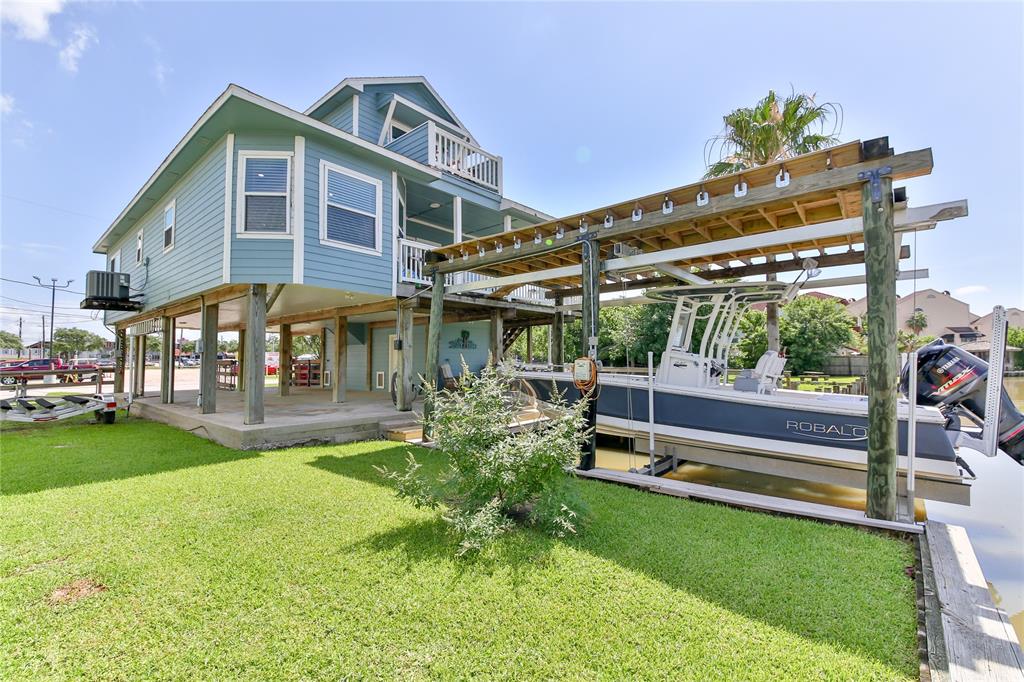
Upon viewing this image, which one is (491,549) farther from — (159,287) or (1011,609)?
(159,287)

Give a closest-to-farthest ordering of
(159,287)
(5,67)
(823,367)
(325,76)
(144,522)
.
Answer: (144,522) → (5,67) → (159,287) → (325,76) → (823,367)

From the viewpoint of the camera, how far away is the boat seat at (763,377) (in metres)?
5.96

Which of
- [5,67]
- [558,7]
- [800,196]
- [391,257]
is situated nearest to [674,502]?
[800,196]

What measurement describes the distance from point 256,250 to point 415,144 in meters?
4.43

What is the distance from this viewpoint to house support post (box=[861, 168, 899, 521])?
A: 11.1 ft

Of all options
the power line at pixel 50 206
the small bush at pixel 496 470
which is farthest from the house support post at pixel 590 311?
the power line at pixel 50 206

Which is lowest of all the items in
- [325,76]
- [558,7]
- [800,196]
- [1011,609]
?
[1011,609]

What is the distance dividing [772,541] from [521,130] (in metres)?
11.3

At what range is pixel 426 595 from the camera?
2.62 m

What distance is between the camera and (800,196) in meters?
3.88

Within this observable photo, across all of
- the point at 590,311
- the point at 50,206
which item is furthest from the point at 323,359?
the point at 50,206

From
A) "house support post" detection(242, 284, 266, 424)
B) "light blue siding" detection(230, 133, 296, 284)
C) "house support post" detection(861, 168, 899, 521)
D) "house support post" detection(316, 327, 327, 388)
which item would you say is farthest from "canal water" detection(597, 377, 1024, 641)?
"house support post" detection(316, 327, 327, 388)

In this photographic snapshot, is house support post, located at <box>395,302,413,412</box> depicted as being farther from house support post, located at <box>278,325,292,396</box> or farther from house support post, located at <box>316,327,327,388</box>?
house support post, located at <box>316,327,327,388</box>

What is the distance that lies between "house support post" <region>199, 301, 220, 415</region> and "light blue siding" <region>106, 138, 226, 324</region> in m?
0.56
